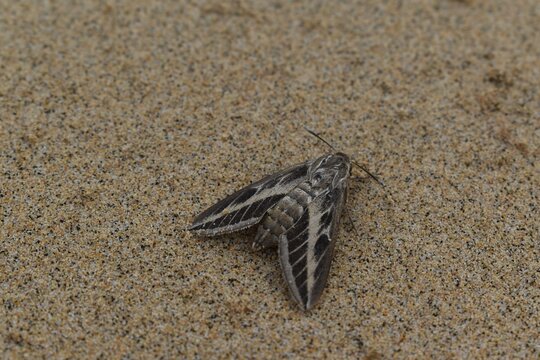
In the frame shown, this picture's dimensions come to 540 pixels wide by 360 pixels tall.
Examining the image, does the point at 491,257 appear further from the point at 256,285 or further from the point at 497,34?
the point at 497,34

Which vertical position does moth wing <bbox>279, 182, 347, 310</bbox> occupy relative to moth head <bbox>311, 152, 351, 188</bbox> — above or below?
below

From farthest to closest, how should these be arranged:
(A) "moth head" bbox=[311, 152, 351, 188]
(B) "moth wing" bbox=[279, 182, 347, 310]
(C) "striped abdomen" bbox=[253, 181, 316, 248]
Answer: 1. (A) "moth head" bbox=[311, 152, 351, 188]
2. (C) "striped abdomen" bbox=[253, 181, 316, 248]
3. (B) "moth wing" bbox=[279, 182, 347, 310]

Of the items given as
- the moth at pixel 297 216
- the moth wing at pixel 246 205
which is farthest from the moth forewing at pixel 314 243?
the moth wing at pixel 246 205

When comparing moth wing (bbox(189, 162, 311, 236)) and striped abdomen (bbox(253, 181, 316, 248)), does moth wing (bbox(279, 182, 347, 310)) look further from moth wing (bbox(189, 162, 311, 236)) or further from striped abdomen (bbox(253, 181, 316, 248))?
moth wing (bbox(189, 162, 311, 236))

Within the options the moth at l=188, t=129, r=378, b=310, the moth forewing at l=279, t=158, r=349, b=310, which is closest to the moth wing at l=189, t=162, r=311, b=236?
the moth at l=188, t=129, r=378, b=310

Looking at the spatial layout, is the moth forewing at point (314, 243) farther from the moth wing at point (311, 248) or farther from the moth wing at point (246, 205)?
the moth wing at point (246, 205)

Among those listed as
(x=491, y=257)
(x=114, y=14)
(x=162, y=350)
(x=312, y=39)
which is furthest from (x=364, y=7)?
(x=162, y=350)

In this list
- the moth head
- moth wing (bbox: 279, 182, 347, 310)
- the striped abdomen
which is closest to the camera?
moth wing (bbox: 279, 182, 347, 310)

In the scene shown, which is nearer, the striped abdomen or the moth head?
the striped abdomen
